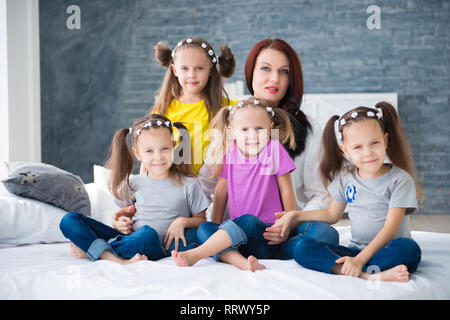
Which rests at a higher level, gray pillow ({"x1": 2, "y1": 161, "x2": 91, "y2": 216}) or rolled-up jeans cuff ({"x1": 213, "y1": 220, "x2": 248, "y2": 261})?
gray pillow ({"x1": 2, "y1": 161, "x2": 91, "y2": 216})

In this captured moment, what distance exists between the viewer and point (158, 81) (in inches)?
173

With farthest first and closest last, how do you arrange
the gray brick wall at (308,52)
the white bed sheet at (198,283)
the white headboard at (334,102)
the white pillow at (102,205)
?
1. the gray brick wall at (308,52)
2. the white headboard at (334,102)
3. the white pillow at (102,205)
4. the white bed sheet at (198,283)

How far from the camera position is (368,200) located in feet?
4.45

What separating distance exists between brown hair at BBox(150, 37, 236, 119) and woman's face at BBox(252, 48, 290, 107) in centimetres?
17

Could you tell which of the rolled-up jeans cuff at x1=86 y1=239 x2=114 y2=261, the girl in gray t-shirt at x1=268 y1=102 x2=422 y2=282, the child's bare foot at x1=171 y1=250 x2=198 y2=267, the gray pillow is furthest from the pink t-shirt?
the gray pillow

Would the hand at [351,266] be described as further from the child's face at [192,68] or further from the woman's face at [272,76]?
the child's face at [192,68]

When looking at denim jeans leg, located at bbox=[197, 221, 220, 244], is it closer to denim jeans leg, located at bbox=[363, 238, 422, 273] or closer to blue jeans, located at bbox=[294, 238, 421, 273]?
blue jeans, located at bbox=[294, 238, 421, 273]

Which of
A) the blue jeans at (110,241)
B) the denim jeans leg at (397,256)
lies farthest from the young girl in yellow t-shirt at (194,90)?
the denim jeans leg at (397,256)

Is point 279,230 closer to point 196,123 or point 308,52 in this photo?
point 196,123

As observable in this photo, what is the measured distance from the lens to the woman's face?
1.73m

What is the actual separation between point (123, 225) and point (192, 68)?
2.15 ft

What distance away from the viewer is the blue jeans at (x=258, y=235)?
1.30 metres
